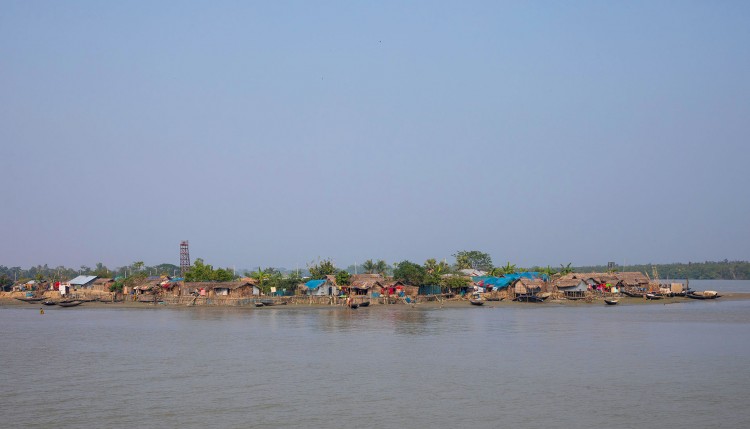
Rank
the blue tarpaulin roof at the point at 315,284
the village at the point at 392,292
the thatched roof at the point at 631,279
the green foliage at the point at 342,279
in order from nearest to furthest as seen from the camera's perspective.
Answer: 1. the village at the point at 392,292
2. the blue tarpaulin roof at the point at 315,284
3. the green foliage at the point at 342,279
4. the thatched roof at the point at 631,279

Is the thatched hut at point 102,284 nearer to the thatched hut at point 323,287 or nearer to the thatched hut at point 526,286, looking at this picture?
the thatched hut at point 323,287

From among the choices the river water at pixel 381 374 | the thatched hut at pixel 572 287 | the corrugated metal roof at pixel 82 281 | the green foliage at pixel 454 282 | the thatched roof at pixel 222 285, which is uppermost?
the corrugated metal roof at pixel 82 281

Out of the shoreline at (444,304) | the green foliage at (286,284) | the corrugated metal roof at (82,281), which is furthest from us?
the corrugated metal roof at (82,281)

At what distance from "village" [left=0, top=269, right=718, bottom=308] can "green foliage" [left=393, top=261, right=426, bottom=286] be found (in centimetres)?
63

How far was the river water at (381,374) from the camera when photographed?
63.0ft

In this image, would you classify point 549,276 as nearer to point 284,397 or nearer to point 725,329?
point 725,329

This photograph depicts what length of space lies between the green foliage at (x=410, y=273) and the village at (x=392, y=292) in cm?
63

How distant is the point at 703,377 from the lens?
24.8 m

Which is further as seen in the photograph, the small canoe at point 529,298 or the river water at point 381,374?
the small canoe at point 529,298

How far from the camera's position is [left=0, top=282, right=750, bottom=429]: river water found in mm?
19203

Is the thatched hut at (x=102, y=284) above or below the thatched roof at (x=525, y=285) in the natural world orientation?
above

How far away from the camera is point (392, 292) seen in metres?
66.4

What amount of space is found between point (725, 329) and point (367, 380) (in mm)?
27046

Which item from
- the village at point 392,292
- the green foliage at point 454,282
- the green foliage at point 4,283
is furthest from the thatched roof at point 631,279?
the green foliage at point 4,283
